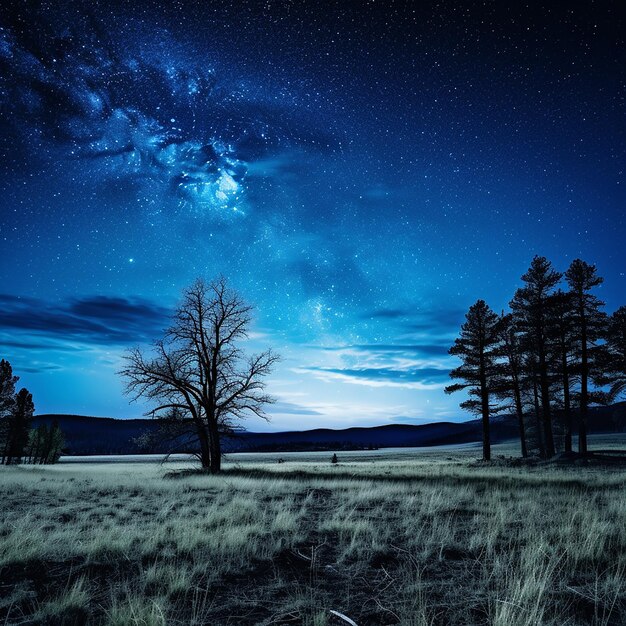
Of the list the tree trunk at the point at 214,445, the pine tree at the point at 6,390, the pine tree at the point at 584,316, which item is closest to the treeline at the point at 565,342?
the pine tree at the point at 584,316

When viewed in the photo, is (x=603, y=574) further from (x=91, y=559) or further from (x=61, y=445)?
(x=61, y=445)

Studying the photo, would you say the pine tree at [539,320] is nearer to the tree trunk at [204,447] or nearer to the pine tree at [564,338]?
the pine tree at [564,338]

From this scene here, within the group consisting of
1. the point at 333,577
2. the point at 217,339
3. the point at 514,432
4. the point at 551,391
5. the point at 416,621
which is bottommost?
the point at 514,432

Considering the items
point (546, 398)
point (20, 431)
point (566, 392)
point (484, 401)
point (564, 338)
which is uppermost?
point (564, 338)

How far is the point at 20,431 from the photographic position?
55.9m

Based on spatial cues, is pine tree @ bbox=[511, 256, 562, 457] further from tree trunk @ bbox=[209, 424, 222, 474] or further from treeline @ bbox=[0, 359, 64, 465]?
treeline @ bbox=[0, 359, 64, 465]

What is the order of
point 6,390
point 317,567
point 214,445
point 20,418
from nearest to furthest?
point 317,567
point 214,445
point 6,390
point 20,418

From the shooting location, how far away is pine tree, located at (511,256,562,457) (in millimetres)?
27141

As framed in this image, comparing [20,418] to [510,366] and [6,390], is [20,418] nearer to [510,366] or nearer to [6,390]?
[6,390]

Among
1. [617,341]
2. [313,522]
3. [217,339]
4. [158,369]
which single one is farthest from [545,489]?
[617,341]

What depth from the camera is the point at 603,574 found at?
4426 millimetres

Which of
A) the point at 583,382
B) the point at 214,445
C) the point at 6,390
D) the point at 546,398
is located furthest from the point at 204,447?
the point at 6,390

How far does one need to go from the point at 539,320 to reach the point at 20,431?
66.4 m

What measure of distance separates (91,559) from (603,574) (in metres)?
6.16
